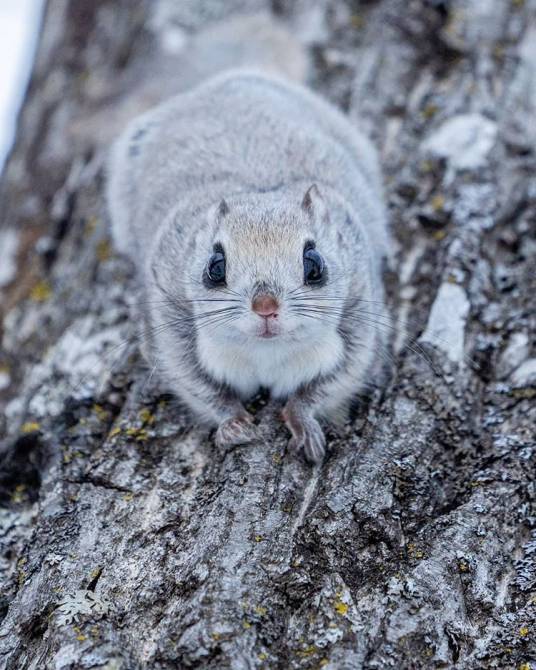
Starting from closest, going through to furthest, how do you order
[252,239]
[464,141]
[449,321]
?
[252,239] → [449,321] → [464,141]

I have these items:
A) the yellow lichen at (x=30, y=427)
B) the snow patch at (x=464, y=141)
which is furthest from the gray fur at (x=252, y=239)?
the yellow lichen at (x=30, y=427)

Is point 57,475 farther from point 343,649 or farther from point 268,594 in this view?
point 343,649

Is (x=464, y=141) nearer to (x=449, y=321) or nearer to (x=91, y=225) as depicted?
(x=449, y=321)

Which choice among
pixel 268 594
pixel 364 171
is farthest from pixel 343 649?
pixel 364 171

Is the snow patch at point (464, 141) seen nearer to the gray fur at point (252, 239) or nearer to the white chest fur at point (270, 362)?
the gray fur at point (252, 239)

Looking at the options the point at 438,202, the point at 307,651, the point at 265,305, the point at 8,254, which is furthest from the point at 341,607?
the point at 8,254

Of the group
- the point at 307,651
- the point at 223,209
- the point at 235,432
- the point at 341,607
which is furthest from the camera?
the point at 223,209

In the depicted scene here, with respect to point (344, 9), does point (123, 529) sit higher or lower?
lower
